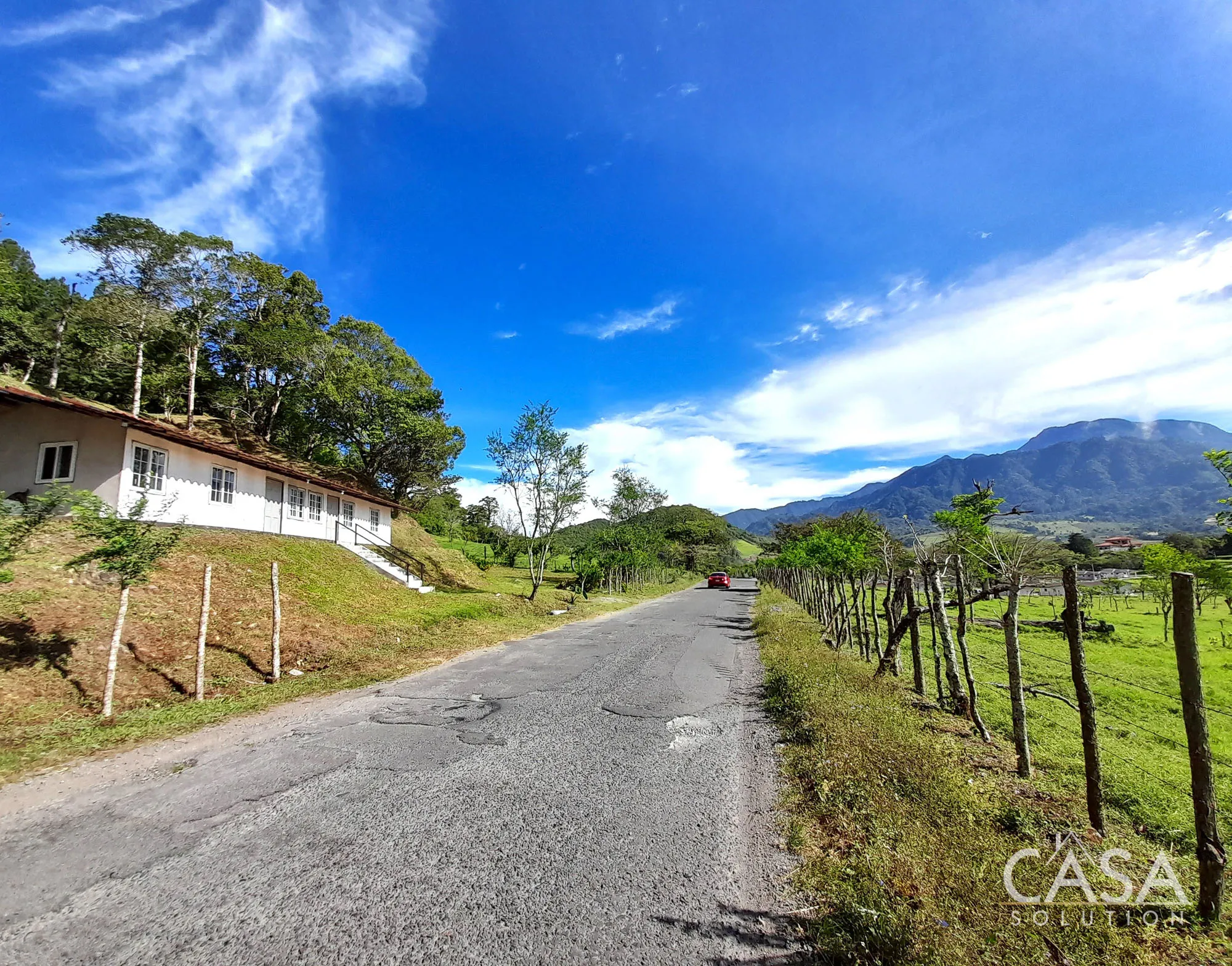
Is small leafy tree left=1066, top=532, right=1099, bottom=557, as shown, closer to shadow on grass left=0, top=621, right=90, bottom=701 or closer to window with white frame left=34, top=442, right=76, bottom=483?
shadow on grass left=0, top=621, right=90, bottom=701

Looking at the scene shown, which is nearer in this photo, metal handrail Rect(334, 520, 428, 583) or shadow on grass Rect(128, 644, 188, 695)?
shadow on grass Rect(128, 644, 188, 695)

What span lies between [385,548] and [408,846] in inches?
843

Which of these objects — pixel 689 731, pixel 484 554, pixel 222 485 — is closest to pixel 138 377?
pixel 222 485

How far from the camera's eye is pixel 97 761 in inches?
206

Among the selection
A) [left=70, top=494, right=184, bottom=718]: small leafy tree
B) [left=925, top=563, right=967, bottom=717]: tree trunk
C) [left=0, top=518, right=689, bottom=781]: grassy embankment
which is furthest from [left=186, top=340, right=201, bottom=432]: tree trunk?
[left=925, top=563, right=967, bottom=717]: tree trunk

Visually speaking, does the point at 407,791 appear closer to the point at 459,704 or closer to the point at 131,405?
the point at 459,704

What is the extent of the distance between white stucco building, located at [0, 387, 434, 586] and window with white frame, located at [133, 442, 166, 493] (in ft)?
0.07

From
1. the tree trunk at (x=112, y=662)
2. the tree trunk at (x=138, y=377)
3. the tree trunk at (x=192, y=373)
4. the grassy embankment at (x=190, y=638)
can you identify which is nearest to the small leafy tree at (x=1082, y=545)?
the grassy embankment at (x=190, y=638)

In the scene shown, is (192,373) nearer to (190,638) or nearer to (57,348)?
(57,348)

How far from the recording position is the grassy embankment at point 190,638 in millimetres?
6215

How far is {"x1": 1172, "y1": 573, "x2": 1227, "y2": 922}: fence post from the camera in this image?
302cm

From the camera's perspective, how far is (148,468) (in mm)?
13984

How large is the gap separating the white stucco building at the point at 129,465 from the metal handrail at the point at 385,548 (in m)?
3.60

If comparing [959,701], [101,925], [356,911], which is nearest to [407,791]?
[356,911]
